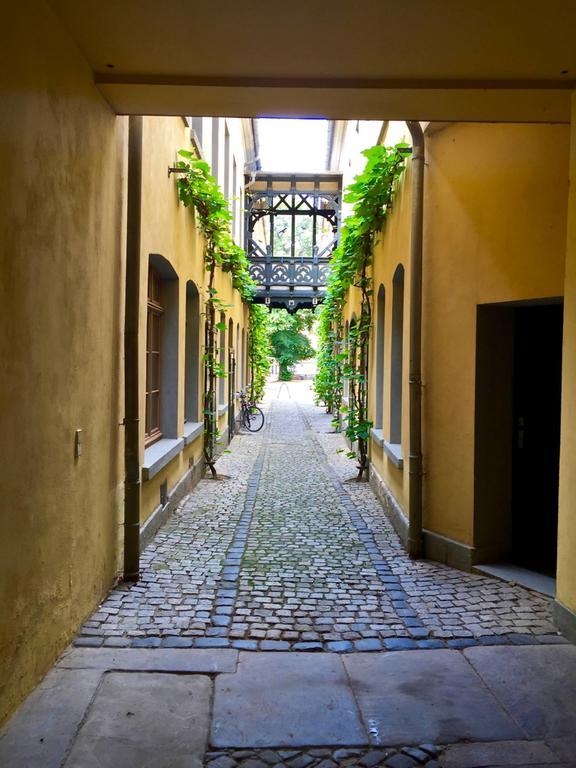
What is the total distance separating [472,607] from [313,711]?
1844mm

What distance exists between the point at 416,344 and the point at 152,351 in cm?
297

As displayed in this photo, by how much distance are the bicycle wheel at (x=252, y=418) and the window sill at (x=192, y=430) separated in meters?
7.66

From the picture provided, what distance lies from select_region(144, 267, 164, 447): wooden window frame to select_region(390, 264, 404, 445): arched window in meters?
2.77

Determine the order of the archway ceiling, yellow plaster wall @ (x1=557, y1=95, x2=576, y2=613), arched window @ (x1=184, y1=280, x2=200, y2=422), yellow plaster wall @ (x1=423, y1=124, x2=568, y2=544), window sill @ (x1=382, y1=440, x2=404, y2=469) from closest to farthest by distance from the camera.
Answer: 1. the archway ceiling
2. yellow plaster wall @ (x1=557, y1=95, x2=576, y2=613)
3. yellow plaster wall @ (x1=423, y1=124, x2=568, y2=544)
4. window sill @ (x1=382, y1=440, x2=404, y2=469)
5. arched window @ (x1=184, y1=280, x2=200, y2=422)

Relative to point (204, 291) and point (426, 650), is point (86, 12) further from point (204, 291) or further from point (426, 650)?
point (204, 291)

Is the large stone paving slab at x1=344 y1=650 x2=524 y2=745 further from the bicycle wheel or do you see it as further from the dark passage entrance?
the bicycle wheel

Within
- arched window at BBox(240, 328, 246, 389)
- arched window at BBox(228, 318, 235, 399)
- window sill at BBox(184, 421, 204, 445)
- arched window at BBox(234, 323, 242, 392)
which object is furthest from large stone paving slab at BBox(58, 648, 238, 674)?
arched window at BBox(240, 328, 246, 389)

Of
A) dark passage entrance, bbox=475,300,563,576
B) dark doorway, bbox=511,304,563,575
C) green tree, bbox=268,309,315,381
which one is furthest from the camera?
green tree, bbox=268,309,315,381

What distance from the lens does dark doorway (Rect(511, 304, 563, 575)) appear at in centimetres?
556

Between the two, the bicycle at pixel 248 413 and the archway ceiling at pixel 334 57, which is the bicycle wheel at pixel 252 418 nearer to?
the bicycle at pixel 248 413

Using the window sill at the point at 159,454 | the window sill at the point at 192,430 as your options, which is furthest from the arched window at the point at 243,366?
the window sill at the point at 159,454

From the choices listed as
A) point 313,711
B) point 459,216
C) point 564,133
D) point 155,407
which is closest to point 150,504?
point 155,407

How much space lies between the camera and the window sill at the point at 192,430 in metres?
8.20

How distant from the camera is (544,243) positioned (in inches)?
180
